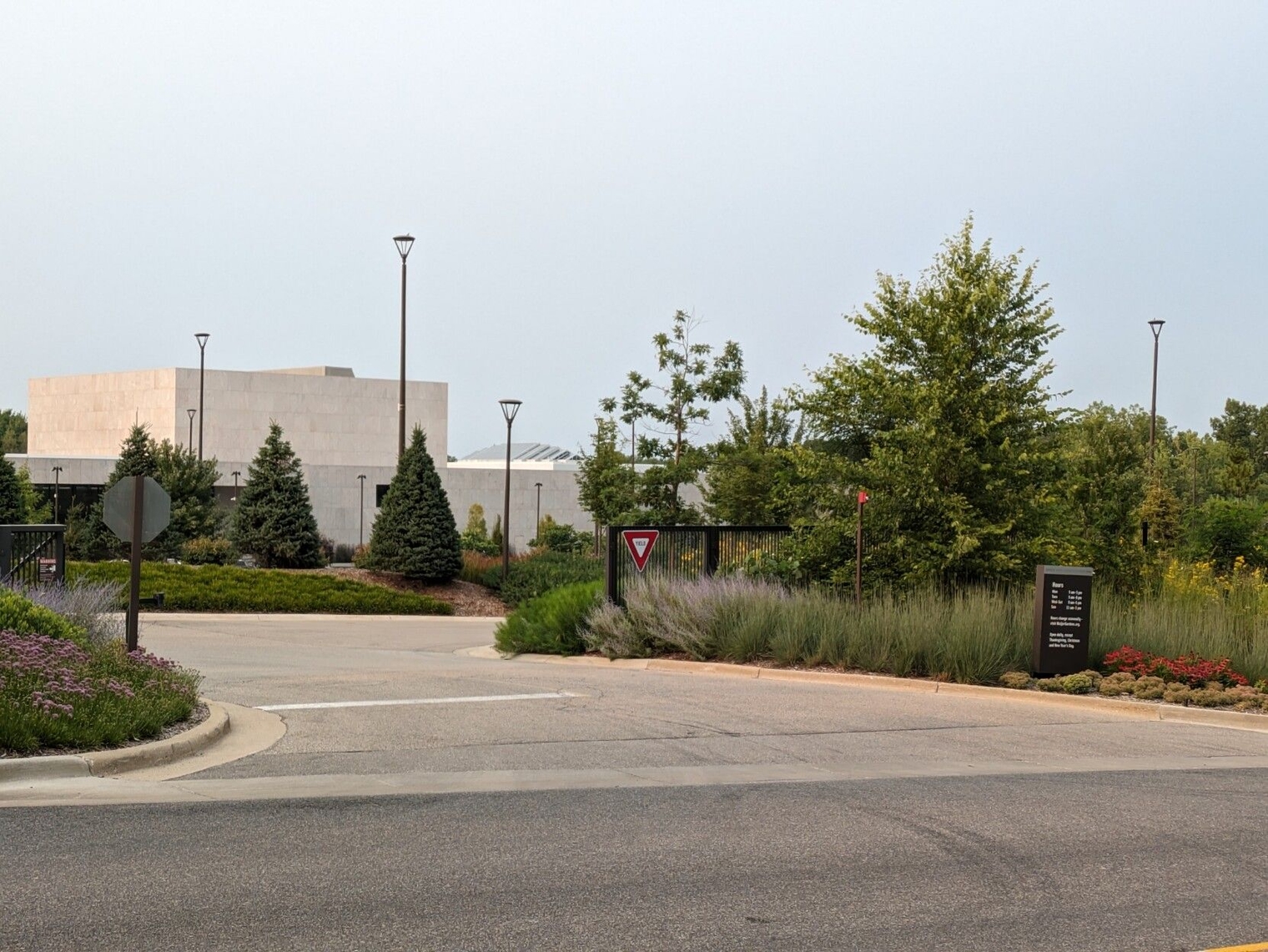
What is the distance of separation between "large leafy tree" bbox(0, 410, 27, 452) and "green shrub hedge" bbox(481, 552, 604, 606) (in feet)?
300

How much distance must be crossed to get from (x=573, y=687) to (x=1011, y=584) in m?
8.17

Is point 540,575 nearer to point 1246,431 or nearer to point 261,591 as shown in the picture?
point 261,591

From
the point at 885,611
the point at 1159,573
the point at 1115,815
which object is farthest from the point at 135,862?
the point at 1159,573

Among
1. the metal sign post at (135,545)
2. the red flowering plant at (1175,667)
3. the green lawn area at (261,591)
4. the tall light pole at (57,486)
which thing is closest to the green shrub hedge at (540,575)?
the green lawn area at (261,591)

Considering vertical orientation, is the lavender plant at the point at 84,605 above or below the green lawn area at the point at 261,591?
above

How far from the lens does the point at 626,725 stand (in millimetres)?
13039

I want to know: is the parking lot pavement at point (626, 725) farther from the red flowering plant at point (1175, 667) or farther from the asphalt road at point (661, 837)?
the red flowering plant at point (1175, 667)

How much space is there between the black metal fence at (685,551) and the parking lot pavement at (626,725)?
3292 millimetres

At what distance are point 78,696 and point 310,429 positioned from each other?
75.2 metres

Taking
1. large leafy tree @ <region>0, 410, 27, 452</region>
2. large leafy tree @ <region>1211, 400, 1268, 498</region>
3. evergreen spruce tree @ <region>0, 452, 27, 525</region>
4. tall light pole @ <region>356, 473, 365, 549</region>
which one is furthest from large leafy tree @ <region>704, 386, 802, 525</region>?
large leafy tree @ <region>0, 410, 27, 452</region>

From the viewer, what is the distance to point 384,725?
42.2ft

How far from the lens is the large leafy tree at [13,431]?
124438 mm

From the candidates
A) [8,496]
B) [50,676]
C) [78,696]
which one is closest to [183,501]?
[8,496]

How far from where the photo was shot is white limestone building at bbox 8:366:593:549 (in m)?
73.5
